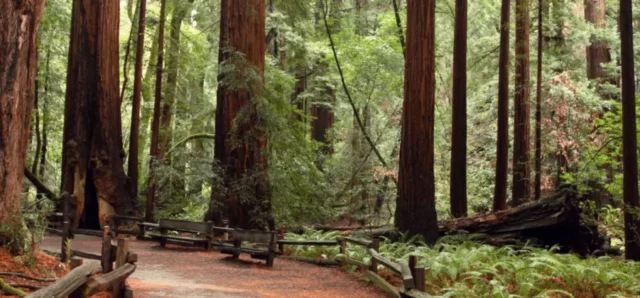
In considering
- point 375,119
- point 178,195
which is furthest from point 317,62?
point 178,195

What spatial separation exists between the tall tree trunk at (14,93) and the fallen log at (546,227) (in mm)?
10094

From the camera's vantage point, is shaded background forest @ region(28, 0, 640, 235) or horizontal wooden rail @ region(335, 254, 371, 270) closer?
horizontal wooden rail @ region(335, 254, 371, 270)

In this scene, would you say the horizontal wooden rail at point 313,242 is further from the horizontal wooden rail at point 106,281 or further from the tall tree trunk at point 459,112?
the horizontal wooden rail at point 106,281

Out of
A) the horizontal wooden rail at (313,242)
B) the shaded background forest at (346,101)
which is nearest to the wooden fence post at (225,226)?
the horizontal wooden rail at (313,242)

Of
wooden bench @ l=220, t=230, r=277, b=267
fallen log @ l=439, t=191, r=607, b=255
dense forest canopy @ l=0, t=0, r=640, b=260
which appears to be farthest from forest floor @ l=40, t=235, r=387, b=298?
fallen log @ l=439, t=191, r=607, b=255

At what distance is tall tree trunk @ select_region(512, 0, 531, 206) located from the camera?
20188 mm

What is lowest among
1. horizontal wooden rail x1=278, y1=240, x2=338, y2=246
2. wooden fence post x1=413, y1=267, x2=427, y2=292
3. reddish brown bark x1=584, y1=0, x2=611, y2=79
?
horizontal wooden rail x1=278, y1=240, x2=338, y2=246

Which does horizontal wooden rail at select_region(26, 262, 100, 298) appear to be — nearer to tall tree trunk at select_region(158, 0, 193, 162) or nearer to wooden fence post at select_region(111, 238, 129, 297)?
wooden fence post at select_region(111, 238, 129, 297)

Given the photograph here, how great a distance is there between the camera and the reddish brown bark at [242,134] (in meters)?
17.3

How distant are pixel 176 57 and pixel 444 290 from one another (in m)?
17.2

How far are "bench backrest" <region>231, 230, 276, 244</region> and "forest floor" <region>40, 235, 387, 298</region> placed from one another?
22.1 inches

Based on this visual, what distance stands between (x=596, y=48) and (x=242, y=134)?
1547 cm

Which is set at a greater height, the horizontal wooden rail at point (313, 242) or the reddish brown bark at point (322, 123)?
the reddish brown bark at point (322, 123)

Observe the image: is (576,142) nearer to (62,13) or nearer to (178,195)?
(178,195)
